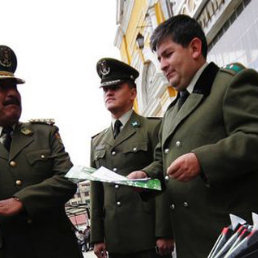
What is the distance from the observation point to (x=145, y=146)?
2844 millimetres

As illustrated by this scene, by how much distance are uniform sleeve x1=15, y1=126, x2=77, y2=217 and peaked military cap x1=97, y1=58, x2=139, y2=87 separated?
32.8 inches

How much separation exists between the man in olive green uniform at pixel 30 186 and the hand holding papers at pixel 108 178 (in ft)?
1.44

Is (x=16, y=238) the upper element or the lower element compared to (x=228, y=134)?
lower

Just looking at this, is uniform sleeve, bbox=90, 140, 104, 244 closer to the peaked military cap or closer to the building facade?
the peaked military cap

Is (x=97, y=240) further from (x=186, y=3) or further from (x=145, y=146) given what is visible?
(x=186, y=3)

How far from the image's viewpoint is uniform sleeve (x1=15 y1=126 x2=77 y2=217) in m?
2.10

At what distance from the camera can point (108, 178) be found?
65.4 inches

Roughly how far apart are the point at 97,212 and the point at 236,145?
163 centimetres

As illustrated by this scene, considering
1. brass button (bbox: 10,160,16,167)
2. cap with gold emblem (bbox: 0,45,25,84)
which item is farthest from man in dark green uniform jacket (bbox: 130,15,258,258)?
cap with gold emblem (bbox: 0,45,25,84)

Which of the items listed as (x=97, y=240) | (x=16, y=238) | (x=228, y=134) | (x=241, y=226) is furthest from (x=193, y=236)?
(x=97, y=240)

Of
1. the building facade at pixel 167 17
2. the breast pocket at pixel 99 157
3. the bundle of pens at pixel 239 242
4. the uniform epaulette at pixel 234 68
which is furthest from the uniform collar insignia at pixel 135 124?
the building facade at pixel 167 17

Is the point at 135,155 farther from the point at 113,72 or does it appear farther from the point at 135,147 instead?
the point at 113,72

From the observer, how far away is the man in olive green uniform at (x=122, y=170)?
267 cm

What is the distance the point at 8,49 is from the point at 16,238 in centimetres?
123
